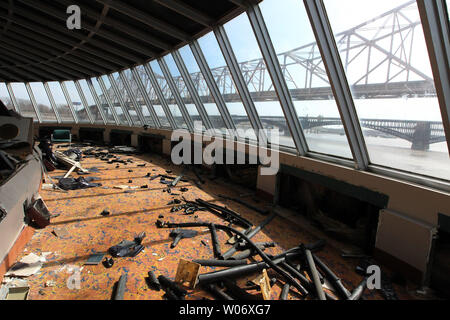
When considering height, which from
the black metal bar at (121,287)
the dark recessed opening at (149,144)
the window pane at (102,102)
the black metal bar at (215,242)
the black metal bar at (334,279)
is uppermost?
the window pane at (102,102)

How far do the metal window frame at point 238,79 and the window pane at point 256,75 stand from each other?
11 cm

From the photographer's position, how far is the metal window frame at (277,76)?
4449 millimetres

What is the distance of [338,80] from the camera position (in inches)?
139

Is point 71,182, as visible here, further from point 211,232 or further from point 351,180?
point 351,180

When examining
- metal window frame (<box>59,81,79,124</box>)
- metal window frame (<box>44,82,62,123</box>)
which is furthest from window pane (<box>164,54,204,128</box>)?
metal window frame (<box>44,82,62,123</box>)

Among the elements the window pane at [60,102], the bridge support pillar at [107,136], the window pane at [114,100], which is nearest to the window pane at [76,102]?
the window pane at [60,102]

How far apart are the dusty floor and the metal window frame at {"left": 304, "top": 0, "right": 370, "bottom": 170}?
163cm

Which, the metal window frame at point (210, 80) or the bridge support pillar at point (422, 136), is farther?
the metal window frame at point (210, 80)

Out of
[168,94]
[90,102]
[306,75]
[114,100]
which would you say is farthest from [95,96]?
[306,75]

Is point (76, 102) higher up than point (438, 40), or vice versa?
point (438, 40)

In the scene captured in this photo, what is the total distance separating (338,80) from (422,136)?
1.29m

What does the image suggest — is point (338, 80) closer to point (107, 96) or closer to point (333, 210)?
point (333, 210)

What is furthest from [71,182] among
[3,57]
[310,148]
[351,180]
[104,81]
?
[3,57]

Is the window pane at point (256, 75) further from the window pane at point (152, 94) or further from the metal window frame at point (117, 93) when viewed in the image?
the metal window frame at point (117, 93)
